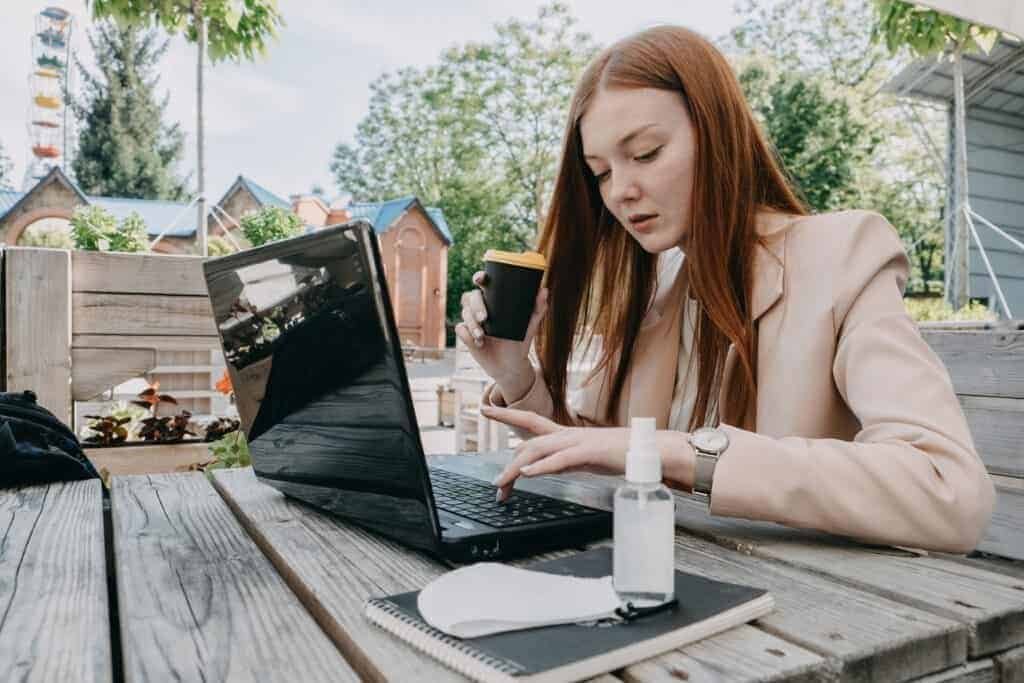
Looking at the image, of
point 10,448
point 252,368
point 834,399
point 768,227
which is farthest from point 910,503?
point 10,448

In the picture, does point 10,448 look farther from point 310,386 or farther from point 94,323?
point 94,323

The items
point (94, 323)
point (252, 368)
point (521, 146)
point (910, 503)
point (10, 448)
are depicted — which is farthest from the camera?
point (521, 146)

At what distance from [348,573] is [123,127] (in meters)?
36.1

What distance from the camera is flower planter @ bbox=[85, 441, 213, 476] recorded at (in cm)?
293

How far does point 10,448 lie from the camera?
1.37 meters

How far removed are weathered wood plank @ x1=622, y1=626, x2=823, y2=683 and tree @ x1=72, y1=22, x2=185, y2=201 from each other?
35162 mm

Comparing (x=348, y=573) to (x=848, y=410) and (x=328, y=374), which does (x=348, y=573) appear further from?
(x=848, y=410)

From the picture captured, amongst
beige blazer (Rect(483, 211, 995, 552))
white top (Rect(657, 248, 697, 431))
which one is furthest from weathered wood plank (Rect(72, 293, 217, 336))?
beige blazer (Rect(483, 211, 995, 552))

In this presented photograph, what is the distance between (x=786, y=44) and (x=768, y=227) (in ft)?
78.6

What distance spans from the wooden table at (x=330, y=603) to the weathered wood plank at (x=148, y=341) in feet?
6.40

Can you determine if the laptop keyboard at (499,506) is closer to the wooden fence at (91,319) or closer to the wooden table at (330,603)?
the wooden table at (330,603)

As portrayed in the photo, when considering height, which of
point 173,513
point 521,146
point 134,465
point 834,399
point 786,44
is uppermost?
point 786,44

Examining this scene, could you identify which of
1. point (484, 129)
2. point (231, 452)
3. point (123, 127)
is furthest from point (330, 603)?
point (123, 127)

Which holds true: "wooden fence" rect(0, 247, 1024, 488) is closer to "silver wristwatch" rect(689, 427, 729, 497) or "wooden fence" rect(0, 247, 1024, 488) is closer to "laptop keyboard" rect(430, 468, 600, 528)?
"laptop keyboard" rect(430, 468, 600, 528)
